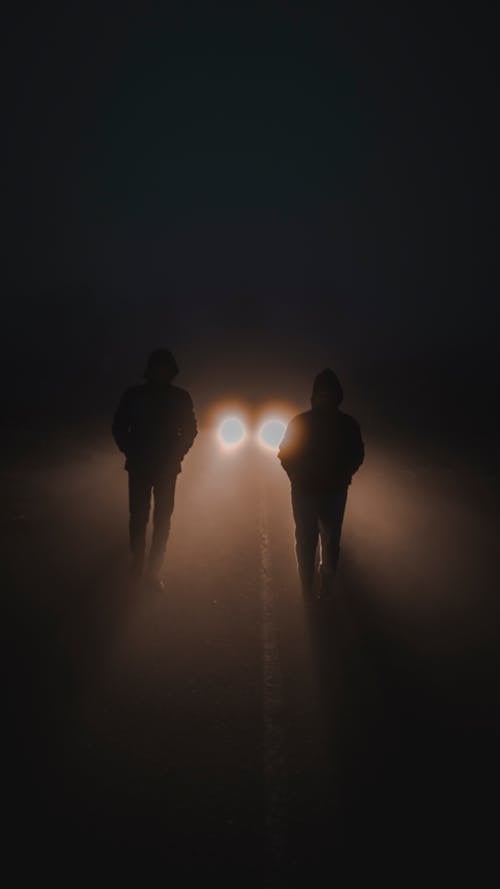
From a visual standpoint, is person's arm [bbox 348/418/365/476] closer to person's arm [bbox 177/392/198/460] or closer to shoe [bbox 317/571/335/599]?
shoe [bbox 317/571/335/599]

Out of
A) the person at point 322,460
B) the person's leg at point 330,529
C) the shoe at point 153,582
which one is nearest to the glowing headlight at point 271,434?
the shoe at point 153,582

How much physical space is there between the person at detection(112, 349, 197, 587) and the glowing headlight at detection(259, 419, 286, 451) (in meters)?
14.2

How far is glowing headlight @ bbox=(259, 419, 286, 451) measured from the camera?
22875 mm

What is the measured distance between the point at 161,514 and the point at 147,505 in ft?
0.55

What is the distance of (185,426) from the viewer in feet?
18.1

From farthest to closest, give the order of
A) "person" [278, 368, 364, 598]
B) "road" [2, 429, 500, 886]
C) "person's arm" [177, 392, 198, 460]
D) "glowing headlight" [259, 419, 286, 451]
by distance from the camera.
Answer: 1. "glowing headlight" [259, 419, 286, 451]
2. "person's arm" [177, 392, 198, 460]
3. "person" [278, 368, 364, 598]
4. "road" [2, 429, 500, 886]

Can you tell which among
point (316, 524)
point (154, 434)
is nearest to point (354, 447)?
point (316, 524)

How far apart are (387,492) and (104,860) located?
10543 mm

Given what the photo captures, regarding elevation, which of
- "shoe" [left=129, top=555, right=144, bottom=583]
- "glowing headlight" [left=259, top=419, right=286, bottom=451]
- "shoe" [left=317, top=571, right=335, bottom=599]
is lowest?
"shoe" [left=317, top=571, right=335, bottom=599]

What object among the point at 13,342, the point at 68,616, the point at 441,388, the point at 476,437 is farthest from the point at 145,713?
the point at 13,342

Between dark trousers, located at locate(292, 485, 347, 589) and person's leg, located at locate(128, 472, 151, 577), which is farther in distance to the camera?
person's leg, located at locate(128, 472, 151, 577)

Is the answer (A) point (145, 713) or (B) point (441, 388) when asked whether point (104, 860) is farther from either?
(B) point (441, 388)

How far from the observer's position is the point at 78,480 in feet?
40.7

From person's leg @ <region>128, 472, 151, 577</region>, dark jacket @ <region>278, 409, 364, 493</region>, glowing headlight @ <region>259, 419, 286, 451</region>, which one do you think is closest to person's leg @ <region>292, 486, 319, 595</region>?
dark jacket @ <region>278, 409, 364, 493</region>
